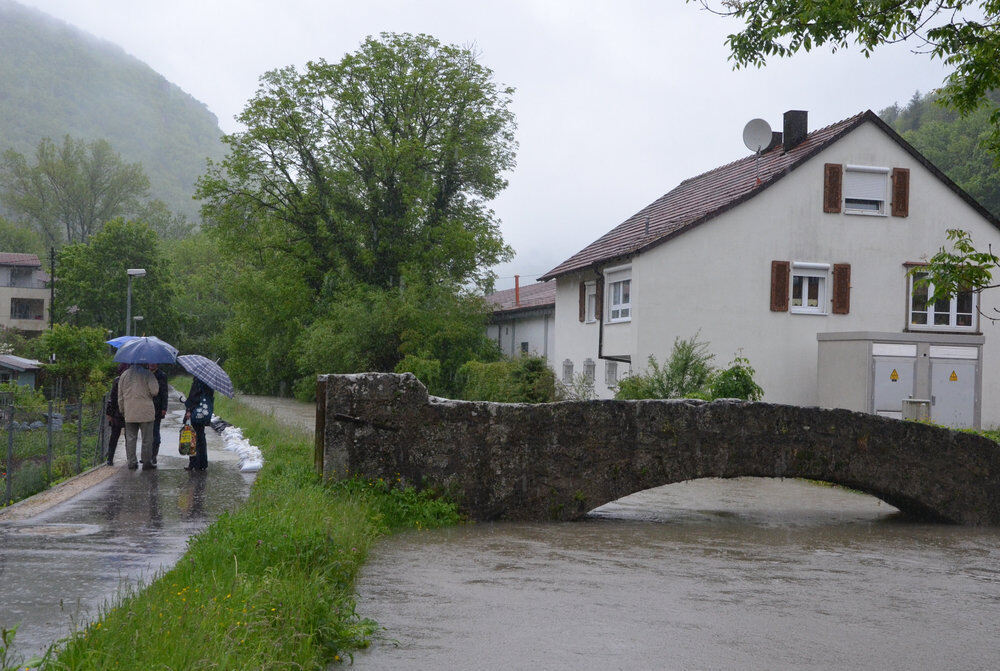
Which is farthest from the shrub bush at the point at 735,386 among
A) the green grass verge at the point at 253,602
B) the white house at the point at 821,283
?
the green grass verge at the point at 253,602

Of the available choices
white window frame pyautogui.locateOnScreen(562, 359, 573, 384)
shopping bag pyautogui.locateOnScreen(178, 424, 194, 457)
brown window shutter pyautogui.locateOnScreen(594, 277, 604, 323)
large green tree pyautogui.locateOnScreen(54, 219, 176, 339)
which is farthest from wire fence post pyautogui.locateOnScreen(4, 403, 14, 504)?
large green tree pyautogui.locateOnScreen(54, 219, 176, 339)

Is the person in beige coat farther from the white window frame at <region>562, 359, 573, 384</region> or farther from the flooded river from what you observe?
the white window frame at <region>562, 359, 573, 384</region>

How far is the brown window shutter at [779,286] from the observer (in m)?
29.2

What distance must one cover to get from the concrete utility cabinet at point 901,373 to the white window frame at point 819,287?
0.85 meters

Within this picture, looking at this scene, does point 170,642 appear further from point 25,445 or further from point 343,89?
point 343,89

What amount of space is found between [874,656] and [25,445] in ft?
42.5

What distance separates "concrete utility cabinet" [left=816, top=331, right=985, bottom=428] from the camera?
1064 inches

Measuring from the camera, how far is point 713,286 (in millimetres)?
28922

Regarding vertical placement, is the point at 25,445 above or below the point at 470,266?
below

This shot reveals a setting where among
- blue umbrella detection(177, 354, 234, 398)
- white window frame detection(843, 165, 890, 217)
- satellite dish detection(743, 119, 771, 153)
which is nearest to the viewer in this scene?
blue umbrella detection(177, 354, 234, 398)

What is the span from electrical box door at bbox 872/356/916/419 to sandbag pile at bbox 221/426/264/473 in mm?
15539

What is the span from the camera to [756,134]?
106 feet

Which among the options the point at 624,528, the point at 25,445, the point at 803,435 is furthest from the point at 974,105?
the point at 25,445

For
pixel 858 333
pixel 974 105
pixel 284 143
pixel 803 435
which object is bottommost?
pixel 803 435
